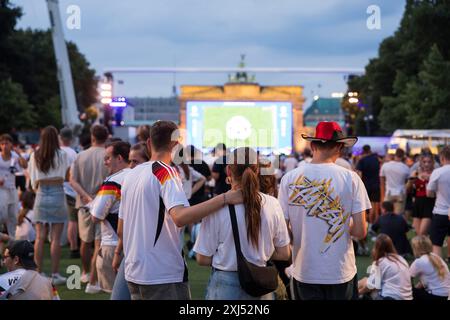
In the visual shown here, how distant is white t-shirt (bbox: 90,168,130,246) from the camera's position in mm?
6434

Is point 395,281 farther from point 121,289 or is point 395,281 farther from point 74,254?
point 74,254

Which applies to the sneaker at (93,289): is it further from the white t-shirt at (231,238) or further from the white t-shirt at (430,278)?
the white t-shirt at (231,238)

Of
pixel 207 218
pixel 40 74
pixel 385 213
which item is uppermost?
Result: pixel 40 74

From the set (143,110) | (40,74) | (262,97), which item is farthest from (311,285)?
(262,97)

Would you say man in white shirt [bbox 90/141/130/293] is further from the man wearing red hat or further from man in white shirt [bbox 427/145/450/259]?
man in white shirt [bbox 427/145/450/259]

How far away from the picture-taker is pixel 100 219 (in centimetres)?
668

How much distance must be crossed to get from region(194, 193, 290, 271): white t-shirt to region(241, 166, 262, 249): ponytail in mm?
29

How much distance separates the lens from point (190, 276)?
31.7 ft

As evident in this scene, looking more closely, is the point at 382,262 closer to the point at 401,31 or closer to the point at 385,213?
the point at 385,213

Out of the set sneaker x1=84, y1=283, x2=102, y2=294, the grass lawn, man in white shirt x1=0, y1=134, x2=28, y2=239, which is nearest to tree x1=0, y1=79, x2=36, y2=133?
the grass lawn

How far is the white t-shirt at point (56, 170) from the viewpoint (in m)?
8.95

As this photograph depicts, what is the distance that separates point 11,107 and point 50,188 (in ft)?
121

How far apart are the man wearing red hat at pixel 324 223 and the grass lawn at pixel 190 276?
349cm
